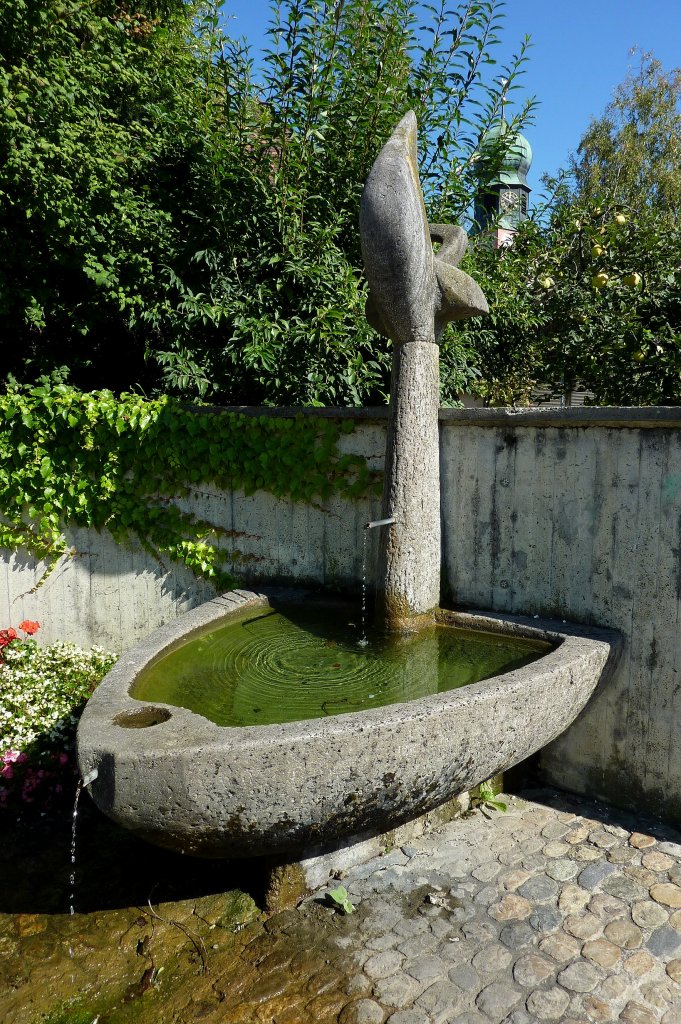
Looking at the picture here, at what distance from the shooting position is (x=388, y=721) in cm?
262

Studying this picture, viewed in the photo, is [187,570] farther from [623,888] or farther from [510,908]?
[623,888]

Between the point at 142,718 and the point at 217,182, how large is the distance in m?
4.11

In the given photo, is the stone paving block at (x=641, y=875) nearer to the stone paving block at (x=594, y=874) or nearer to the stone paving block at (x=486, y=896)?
the stone paving block at (x=594, y=874)

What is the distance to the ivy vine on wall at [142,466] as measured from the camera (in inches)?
183

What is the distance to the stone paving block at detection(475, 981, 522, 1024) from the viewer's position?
2.43m

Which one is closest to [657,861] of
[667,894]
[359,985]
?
[667,894]

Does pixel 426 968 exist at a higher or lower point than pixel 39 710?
lower

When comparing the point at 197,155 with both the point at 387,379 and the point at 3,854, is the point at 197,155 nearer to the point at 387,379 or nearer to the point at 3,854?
the point at 387,379

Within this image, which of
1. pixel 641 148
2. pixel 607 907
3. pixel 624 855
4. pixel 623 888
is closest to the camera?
pixel 607 907

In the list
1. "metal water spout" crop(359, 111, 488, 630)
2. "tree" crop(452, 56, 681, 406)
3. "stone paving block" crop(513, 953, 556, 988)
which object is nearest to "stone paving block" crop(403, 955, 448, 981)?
"stone paving block" crop(513, 953, 556, 988)

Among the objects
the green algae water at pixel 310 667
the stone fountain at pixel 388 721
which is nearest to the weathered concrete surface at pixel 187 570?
the stone fountain at pixel 388 721

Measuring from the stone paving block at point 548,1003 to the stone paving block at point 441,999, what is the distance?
25cm

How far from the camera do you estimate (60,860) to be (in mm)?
3441

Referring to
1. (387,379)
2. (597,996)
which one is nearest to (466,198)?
(387,379)
